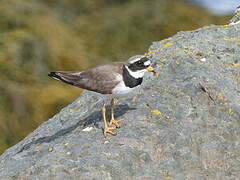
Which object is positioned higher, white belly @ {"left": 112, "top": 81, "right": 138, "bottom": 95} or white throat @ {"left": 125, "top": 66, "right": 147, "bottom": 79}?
white throat @ {"left": 125, "top": 66, "right": 147, "bottom": 79}

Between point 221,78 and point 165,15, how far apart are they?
20106 mm

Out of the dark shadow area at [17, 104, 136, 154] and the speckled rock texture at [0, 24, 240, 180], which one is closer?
the speckled rock texture at [0, 24, 240, 180]

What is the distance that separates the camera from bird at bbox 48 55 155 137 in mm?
7805

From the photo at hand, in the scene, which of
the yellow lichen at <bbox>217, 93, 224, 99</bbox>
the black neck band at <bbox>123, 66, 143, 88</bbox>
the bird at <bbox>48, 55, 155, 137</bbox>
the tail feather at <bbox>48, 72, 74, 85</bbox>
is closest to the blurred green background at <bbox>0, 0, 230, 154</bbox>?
the tail feather at <bbox>48, 72, 74, 85</bbox>

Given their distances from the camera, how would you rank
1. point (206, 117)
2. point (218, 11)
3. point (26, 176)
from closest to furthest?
1. point (26, 176)
2. point (206, 117)
3. point (218, 11)

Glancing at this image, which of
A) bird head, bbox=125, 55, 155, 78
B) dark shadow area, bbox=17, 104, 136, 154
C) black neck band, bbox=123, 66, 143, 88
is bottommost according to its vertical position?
dark shadow area, bbox=17, 104, 136, 154

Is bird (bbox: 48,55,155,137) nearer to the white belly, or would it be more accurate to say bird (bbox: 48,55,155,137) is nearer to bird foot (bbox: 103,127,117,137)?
the white belly

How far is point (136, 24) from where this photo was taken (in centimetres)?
2684

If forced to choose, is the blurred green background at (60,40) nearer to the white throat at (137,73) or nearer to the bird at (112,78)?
the bird at (112,78)

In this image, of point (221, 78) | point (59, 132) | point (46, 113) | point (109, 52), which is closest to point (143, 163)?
point (59, 132)

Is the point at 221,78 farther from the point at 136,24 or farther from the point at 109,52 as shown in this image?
the point at 136,24

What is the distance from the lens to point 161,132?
7004 mm

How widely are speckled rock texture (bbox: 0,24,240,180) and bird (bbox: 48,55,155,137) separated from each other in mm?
318

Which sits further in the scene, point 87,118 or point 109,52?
point 109,52
